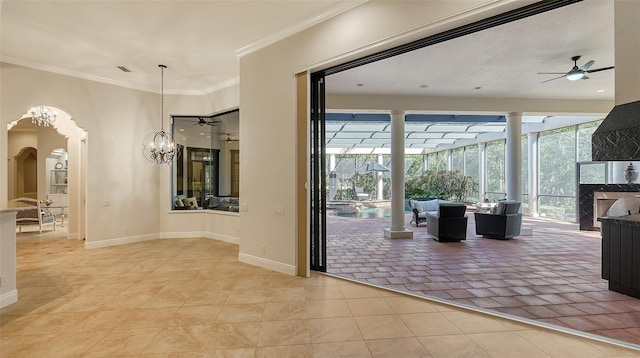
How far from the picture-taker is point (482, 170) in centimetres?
1407

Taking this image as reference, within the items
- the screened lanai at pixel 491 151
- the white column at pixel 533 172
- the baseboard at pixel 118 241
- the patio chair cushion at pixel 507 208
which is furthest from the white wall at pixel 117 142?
the white column at pixel 533 172

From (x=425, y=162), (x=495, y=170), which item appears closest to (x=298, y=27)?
(x=495, y=170)

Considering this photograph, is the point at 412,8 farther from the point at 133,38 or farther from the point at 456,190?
the point at 456,190

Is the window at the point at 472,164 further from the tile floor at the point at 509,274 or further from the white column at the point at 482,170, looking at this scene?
the tile floor at the point at 509,274

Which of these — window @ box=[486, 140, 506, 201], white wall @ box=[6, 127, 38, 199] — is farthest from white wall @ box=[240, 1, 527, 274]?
window @ box=[486, 140, 506, 201]

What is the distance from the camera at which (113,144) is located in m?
6.64

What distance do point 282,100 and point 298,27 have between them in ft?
3.38

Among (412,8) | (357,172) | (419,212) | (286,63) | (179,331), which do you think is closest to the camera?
(179,331)

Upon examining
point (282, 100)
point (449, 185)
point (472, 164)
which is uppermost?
point (282, 100)

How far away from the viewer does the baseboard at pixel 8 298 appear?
135 inches

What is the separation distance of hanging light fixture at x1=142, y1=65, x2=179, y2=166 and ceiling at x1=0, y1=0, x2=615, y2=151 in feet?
3.58

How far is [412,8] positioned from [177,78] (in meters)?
5.15

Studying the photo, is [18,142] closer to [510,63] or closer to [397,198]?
[397,198]

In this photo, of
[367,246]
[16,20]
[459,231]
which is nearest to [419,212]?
[459,231]
